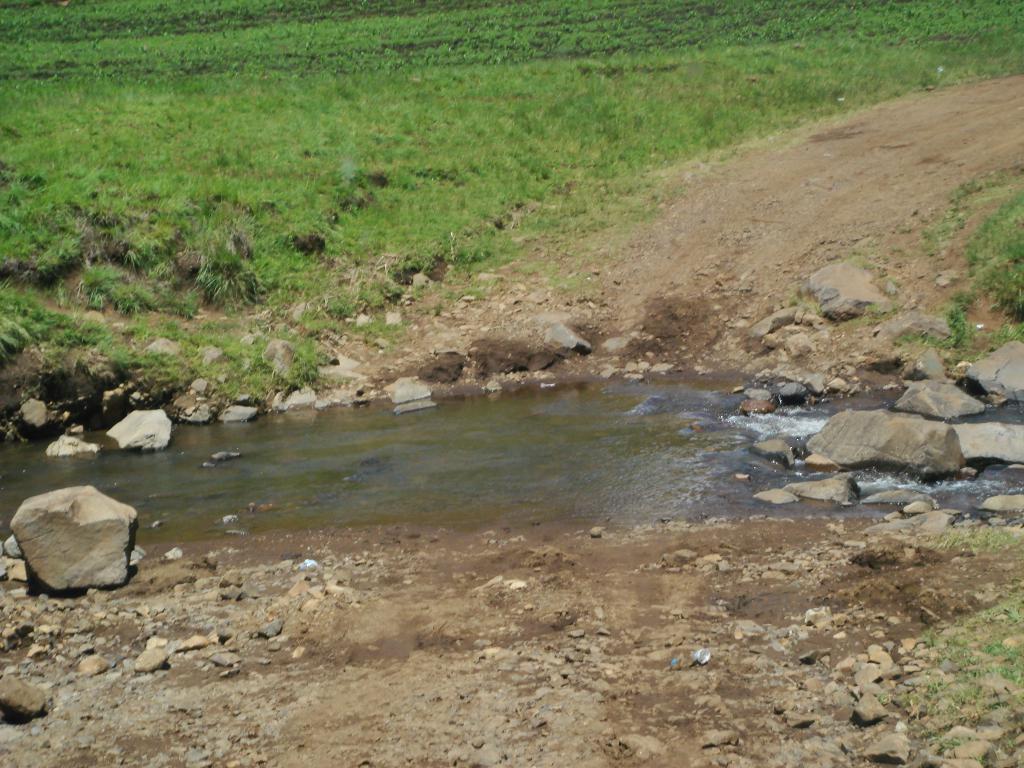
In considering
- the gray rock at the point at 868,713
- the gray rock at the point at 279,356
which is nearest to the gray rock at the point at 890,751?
the gray rock at the point at 868,713

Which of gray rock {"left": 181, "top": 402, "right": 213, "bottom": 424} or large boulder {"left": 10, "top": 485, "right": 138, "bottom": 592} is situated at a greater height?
large boulder {"left": 10, "top": 485, "right": 138, "bottom": 592}

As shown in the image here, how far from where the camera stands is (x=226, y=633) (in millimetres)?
7625

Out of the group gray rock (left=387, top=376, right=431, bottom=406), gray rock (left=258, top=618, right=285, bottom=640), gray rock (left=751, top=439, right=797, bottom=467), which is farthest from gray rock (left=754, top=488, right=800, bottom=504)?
gray rock (left=387, top=376, right=431, bottom=406)

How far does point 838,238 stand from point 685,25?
1809cm

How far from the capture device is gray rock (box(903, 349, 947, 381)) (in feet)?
43.2

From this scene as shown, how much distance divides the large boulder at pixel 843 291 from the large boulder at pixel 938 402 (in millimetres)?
2572

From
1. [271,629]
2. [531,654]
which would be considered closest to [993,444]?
[531,654]

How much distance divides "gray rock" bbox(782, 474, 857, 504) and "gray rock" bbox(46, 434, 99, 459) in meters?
8.24

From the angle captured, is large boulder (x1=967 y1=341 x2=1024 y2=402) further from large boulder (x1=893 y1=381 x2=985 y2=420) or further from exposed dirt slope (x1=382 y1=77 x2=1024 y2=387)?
exposed dirt slope (x1=382 y1=77 x2=1024 y2=387)

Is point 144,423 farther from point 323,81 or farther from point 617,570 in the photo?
point 323,81

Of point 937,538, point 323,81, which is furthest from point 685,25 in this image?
point 937,538

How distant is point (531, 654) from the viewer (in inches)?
272

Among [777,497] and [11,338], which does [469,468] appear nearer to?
[777,497]

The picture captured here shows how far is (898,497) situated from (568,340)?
7.09 metres
